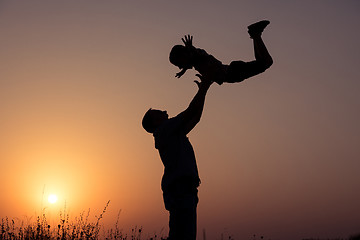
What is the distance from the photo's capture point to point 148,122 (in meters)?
5.50

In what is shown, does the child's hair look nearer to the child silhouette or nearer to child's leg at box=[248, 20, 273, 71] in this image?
the child silhouette

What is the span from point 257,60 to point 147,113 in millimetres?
1435

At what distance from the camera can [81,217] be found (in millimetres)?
9320

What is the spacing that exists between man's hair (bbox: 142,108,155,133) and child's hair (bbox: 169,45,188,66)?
2.09 ft

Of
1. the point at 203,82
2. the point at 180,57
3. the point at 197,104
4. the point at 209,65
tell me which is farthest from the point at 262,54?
the point at 197,104

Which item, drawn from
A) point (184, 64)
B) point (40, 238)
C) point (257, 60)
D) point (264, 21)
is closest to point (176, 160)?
point (184, 64)

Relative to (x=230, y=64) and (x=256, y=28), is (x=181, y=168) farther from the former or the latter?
(x=256, y=28)

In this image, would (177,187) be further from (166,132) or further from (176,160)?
(166,132)

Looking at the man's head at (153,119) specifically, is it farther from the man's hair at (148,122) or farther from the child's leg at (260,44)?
the child's leg at (260,44)

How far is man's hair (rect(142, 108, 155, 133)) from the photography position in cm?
549

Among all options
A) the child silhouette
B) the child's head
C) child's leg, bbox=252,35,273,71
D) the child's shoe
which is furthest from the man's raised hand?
the child's shoe

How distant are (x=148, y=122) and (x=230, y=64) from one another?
1.23m

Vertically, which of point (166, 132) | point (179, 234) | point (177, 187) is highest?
point (166, 132)

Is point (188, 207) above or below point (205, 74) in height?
below
